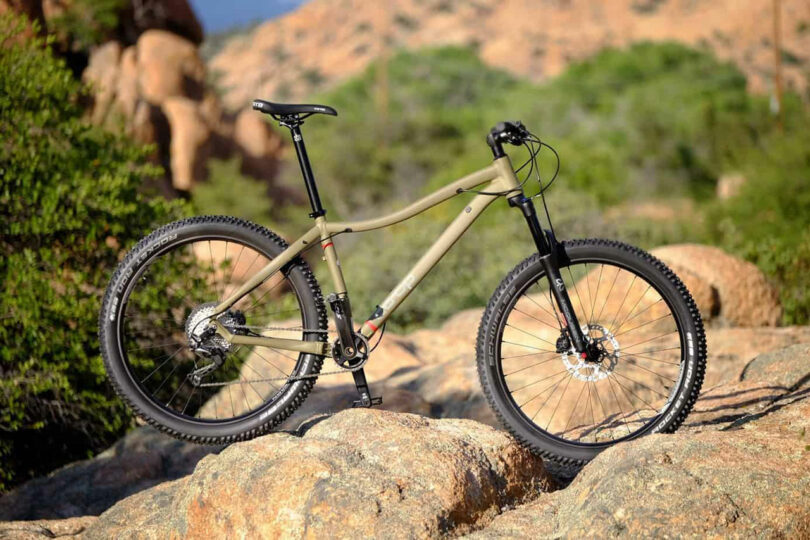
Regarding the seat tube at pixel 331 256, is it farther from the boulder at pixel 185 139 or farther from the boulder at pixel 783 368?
the boulder at pixel 185 139

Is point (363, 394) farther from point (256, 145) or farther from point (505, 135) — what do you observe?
point (256, 145)

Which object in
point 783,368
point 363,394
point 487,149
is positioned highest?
point 487,149

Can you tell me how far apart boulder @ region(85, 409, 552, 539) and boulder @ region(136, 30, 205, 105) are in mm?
24533

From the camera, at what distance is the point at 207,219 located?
3943 mm

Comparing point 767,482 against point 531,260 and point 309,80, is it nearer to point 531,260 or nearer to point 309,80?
point 531,260

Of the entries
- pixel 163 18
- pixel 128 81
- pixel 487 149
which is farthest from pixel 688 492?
pixel 487 149

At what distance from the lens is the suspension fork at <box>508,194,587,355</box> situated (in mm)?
3768

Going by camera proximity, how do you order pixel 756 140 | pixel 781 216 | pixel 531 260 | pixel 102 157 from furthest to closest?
pixel 756 140, pixel 781 216, pixel 102 157, pixel 531 260

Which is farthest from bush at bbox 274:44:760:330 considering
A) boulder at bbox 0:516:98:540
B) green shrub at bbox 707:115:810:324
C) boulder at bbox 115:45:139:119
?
boulder at bbox 0:516:98:540

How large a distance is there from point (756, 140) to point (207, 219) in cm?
3737

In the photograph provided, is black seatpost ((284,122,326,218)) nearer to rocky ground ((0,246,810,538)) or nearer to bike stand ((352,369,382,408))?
bike stand ((352,369,382,408))

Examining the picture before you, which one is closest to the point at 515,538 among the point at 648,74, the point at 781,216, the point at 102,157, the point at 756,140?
the point at 102,157

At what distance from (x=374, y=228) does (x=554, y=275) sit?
88 cm

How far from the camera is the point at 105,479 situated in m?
5.84
